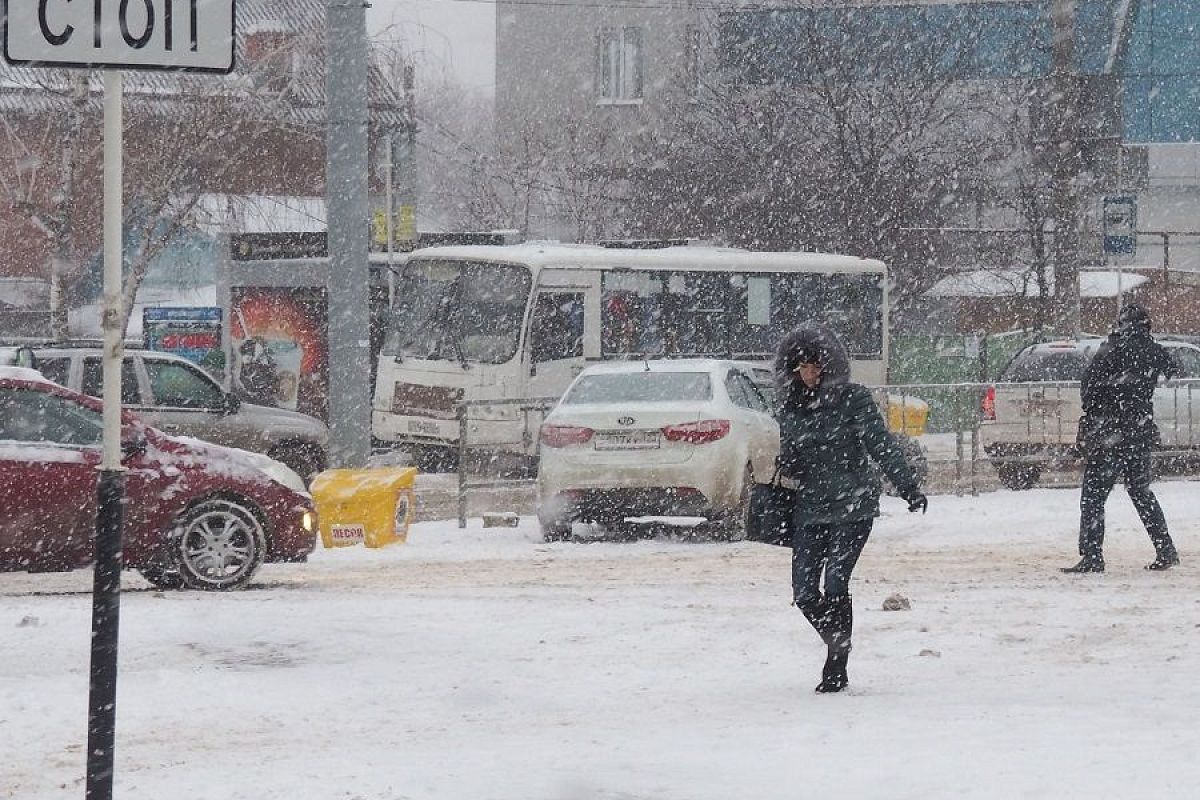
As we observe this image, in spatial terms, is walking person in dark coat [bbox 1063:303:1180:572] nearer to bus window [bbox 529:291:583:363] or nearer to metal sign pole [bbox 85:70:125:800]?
metal sign pole [bbox 85:70:125:800]

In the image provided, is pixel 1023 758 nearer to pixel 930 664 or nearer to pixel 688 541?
pixel 930 664

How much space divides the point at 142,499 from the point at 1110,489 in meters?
6.36

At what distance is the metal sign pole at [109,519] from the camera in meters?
5.55

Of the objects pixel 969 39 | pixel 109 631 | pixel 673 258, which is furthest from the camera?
pixel 969 39

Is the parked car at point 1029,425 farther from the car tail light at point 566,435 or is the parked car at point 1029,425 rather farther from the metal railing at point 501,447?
the car tail light at point 566,435

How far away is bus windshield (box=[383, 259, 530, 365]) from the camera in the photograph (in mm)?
24891

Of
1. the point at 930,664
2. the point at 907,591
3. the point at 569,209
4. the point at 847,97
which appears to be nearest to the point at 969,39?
the point at 847,97

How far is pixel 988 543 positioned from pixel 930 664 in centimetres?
701

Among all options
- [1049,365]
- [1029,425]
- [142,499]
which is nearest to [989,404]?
[1029,425]

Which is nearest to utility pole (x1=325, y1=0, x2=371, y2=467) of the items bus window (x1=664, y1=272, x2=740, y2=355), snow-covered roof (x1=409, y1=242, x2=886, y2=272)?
snow-covered roof (x1=409, y1=242, x2=886, y2=272)

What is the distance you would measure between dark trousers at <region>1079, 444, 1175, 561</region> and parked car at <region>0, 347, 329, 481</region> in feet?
28.3

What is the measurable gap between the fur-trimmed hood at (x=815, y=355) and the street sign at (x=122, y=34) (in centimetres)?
341

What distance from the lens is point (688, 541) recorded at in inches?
668

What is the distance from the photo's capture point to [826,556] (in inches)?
345
